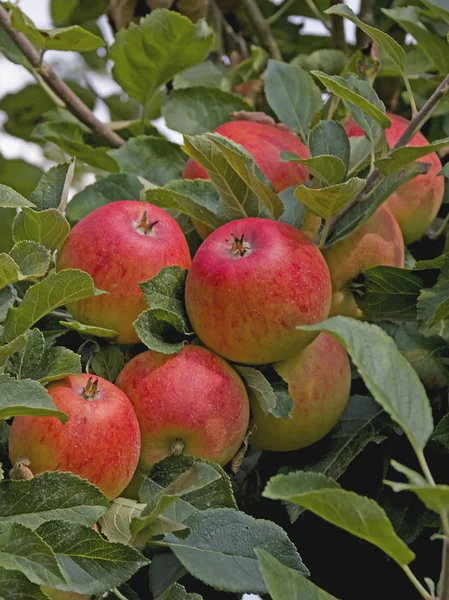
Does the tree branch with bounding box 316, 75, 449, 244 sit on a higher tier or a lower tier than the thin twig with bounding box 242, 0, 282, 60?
higher

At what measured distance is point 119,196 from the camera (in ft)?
3.17

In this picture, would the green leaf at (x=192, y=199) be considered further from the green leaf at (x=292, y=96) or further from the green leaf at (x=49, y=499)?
the green leaf at (x=49, y=499)

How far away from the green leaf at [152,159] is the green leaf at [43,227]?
24cm

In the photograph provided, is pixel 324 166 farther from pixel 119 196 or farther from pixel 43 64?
pixel 43 64

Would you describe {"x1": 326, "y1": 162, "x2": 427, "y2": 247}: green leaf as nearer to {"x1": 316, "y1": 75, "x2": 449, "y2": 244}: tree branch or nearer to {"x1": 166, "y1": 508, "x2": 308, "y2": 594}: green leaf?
{"x1": 316, "y1": 75, "x2": 449, "y2": 244}: tree branch

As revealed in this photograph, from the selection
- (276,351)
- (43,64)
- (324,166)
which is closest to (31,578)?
(276,351)

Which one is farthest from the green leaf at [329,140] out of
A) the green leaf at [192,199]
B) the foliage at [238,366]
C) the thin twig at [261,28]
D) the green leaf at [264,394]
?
the thin twig at [261,28]

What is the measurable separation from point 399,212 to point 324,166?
18 cm

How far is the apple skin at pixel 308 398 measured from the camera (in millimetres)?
770

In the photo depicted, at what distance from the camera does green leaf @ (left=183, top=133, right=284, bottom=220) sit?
76cm

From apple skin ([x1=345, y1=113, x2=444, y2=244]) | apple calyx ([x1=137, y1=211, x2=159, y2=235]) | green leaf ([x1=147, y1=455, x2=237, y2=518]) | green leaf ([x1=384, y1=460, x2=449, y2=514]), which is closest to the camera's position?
green leaf ([x1=384, y1=460, x2=449, y2=514])

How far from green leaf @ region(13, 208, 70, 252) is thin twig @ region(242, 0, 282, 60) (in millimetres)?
657

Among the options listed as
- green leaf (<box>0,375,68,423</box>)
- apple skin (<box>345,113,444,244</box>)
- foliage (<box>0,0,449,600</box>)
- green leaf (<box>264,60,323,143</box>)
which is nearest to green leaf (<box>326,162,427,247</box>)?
foliage (<box>0,0,449,600</box>)

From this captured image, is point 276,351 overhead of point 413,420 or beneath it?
beneath
